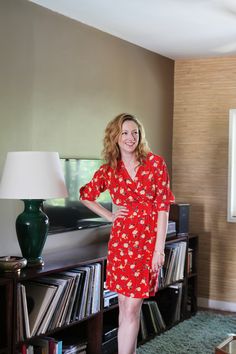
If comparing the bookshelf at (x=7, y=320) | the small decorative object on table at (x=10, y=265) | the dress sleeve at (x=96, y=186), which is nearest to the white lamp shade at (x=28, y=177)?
the dress sleeve at (x=96, y=186)

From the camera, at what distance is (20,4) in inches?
128

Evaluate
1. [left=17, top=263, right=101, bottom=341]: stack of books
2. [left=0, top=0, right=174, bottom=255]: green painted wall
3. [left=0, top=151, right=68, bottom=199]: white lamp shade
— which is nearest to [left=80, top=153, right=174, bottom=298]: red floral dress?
[left=0, top=151, right=68, bottom=199]: white lamp shade

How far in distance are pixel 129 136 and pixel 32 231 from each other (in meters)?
0.81

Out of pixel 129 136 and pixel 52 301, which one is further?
pixel 52 301

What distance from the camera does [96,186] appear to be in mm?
2855

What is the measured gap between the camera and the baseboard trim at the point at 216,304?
489cm

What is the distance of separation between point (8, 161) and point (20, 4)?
1018 millimetres

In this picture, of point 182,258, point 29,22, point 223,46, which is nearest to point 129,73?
point 223,46

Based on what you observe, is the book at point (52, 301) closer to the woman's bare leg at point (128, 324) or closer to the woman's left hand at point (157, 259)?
the woman's bare leg at point (128, 324)

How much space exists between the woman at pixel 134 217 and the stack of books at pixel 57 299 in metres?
0.50

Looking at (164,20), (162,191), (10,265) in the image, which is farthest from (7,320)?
(164,20)

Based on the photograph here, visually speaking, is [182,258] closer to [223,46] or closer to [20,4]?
[223,46]

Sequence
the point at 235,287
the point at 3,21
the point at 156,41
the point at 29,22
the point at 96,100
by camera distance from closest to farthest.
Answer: the point at 3,21
the point at 29,22
the point at 96,100
the point at 156,41
the point at 235,287

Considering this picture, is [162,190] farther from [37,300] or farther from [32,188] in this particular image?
[37,300]
